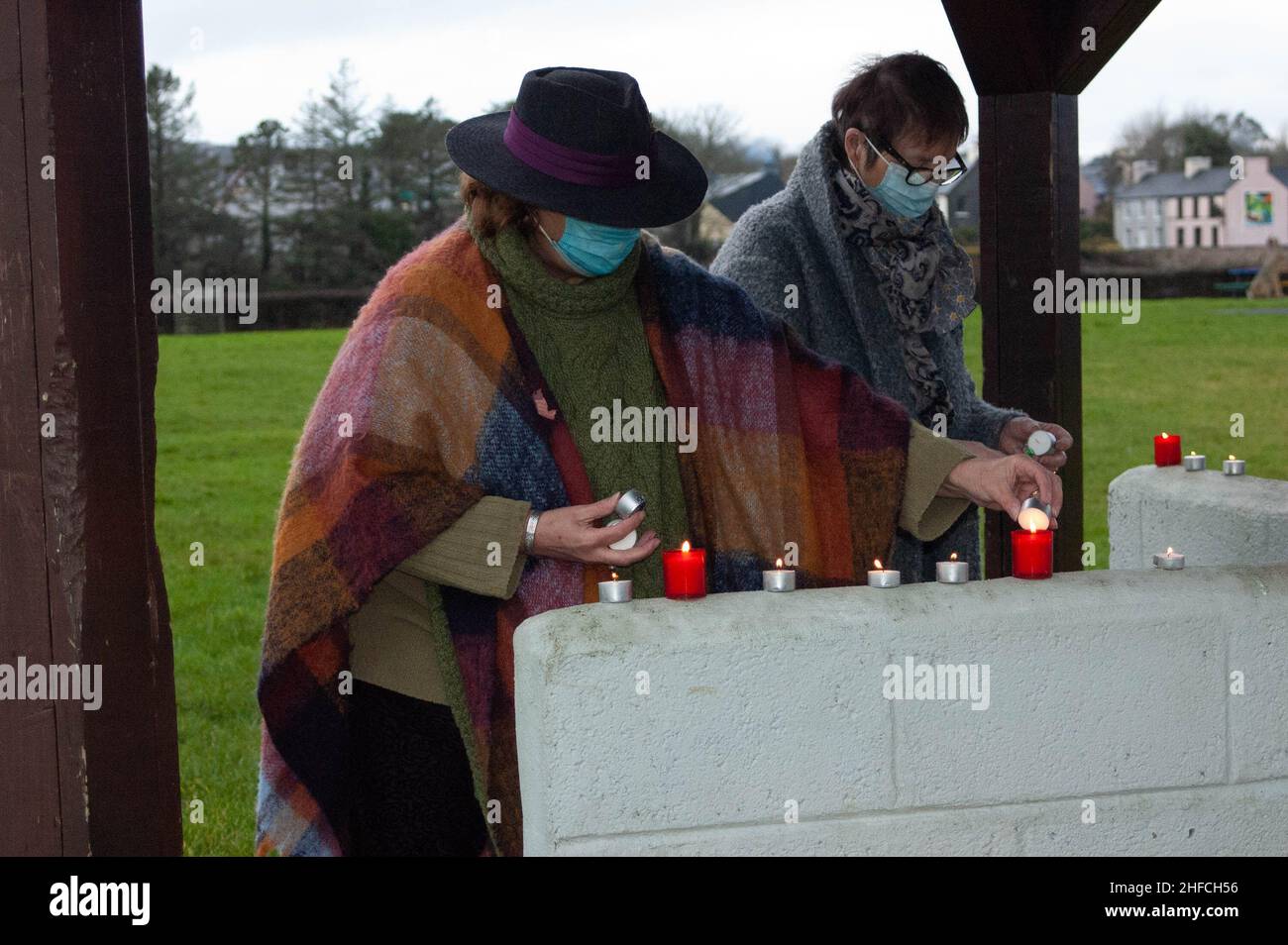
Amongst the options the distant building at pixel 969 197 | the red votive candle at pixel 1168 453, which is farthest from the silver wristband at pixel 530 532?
the distant building at pixel 969 197

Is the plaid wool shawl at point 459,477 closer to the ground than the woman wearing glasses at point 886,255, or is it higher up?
closer to the ground

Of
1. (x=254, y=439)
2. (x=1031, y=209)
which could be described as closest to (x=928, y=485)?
(x=1031, y=209)

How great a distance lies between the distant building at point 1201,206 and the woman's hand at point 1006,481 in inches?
1160

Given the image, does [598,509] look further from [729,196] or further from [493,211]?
[729,196]

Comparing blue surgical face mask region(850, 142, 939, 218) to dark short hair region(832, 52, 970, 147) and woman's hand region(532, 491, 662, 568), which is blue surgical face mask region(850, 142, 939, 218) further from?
woman's hand region(532, 491, 662, 568)

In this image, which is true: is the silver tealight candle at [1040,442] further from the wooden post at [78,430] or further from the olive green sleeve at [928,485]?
the wooden post at [78,430]

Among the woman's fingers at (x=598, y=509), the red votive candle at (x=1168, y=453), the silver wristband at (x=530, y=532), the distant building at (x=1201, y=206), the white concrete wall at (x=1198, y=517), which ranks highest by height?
the distant building at (x=1201, y=206)

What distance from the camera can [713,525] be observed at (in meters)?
3.07

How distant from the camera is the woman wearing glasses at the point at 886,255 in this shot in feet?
11.9

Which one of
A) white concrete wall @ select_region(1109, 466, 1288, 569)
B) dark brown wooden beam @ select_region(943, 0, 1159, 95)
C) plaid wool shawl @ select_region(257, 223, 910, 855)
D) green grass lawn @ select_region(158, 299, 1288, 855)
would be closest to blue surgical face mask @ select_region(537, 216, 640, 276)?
plaid wool shawl @ select_region(257, 223, 910, 855)

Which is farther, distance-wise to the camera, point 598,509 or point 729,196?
point 729,196

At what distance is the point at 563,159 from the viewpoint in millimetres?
2857

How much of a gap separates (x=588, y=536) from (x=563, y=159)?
0.65m
